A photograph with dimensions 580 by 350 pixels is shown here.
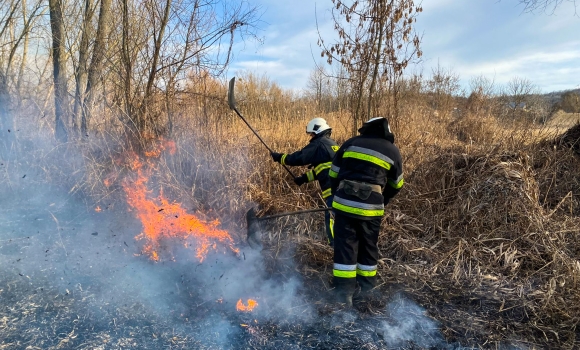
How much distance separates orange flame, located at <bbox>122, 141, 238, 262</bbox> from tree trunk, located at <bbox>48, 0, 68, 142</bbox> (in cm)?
268

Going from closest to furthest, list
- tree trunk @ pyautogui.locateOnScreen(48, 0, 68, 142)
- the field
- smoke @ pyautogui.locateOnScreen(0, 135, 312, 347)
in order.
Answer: the field
smoke @ pyautogui.locateOnScreen(0, 135, 312, 347)
tree trunk @ pyautogui.locateOnScreen(48, 0, 68, 142)

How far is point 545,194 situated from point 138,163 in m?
6.69

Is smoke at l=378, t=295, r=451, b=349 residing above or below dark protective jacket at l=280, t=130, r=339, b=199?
below

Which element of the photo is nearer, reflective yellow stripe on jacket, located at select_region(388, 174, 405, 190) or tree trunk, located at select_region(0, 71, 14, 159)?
reflective yellow stripe on jacket, located at select_region(388, 174, 405, 190)

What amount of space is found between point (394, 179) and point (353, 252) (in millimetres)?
905

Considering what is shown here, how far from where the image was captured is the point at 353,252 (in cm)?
375

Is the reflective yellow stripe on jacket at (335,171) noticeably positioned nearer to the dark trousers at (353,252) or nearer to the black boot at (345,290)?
the dark trousers at (353,252)

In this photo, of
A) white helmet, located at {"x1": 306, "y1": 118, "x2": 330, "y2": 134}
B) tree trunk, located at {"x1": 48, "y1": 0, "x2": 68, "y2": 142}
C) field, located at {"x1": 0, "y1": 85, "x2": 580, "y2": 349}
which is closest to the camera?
field, located at {"x1": 0, "y1": 85, "x2": 580, "y2": 349}

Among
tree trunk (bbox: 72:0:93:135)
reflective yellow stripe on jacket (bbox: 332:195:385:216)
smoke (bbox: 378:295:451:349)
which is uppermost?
tree trunk (bbox: 72:0:93:135)

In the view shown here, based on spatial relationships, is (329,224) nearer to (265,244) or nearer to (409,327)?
(265,244)

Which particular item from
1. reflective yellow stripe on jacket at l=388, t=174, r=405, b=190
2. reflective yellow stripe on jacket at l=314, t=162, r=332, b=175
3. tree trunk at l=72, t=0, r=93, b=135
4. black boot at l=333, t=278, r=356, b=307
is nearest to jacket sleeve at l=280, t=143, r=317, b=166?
reflective yellow stripe on jacket at l=314, t=162, r=332, b=175

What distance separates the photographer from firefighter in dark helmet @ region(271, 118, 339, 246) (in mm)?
4855

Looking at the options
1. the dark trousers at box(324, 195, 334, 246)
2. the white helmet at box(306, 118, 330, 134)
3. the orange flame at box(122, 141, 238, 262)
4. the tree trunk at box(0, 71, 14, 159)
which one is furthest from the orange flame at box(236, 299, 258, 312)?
the tree trunk at box(0, 71, 14, 159)

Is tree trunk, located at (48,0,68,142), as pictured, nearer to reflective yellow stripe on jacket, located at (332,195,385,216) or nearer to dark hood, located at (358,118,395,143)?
reflective yellow stripe on jacket, located at (332,195,385,216)
